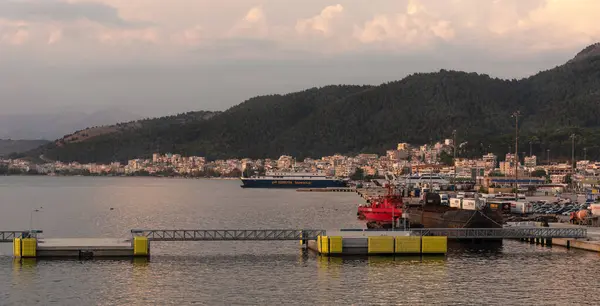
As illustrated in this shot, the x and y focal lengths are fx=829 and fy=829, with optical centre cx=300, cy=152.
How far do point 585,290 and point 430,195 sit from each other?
127ft

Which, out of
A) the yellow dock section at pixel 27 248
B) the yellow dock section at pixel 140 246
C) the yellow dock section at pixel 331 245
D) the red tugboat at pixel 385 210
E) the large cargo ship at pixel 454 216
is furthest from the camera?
the red tugboat at pixel 385 210

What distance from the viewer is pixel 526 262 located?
4806cm

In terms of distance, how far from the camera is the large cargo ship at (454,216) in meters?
55.7

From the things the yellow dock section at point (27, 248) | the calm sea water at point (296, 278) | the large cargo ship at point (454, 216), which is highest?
the large cargo ship at point (454, 216)

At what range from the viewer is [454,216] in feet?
195

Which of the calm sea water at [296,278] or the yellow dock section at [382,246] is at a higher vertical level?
the yellow dock section at [382,246]

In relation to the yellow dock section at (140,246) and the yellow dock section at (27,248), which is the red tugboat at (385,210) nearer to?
the yellow dock section at (140,246)

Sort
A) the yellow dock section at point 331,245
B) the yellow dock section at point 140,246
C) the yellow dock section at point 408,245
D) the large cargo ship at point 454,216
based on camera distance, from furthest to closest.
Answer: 1. the large cargo ship at point 454,216
2. the yellow dock section at point 408,245
3. the yellow dock section at point 331,245
4. the yellow dock section at point 140,246

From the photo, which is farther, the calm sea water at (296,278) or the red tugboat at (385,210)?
the red tugboat at (385,210)

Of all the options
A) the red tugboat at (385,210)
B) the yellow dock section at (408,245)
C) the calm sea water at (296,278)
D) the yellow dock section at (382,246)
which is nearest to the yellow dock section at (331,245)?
the calm sea water at (296,278)

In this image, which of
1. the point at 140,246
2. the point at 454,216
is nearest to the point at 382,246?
the point at 454,216

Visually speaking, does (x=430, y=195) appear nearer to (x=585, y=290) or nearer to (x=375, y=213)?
(x=375, y=213)

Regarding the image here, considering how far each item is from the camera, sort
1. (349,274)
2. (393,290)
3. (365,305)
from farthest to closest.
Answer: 1. (349,274)
2. (393,290)
3. (365,305)

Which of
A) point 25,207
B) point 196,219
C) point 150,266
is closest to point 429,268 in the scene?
point 150,266
